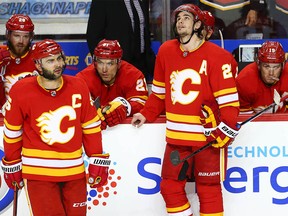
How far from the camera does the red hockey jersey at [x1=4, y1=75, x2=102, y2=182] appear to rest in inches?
134

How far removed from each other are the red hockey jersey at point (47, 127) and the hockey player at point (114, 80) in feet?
2.25

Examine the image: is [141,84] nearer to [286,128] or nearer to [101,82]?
[101,82]

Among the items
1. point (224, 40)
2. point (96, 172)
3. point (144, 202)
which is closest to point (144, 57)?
point (224, 40)

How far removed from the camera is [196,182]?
3.87 meters

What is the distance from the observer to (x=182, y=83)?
3781 millimetres

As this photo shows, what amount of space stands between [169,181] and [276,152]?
2.11ft

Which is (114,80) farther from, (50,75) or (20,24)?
(50,75)

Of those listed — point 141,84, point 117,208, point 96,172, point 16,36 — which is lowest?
point 117,208

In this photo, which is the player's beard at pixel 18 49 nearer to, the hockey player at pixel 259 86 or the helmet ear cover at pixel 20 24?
the helmet ear cover at pixel 20 24

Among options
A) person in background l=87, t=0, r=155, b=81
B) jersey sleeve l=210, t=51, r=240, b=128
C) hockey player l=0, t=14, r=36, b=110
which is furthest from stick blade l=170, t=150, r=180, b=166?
person in background l=87, t=0, r=155, b=81

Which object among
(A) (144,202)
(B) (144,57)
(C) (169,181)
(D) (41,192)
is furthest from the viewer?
(B) (144,57)

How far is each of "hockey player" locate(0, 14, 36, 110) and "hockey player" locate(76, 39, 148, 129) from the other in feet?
1.39

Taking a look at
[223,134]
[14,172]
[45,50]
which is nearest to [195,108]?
[223,134]

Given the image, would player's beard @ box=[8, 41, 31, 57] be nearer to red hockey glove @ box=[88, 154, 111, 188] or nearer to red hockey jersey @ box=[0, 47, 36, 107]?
red hockey jersey @ box=[0, 47, 36, 107]
